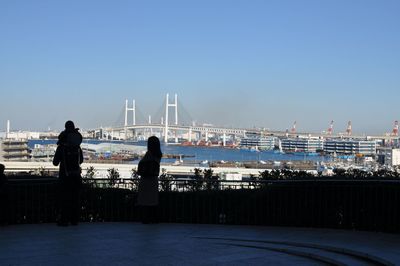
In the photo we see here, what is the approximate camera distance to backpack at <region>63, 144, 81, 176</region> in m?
8.99

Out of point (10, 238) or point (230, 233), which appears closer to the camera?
point (10, 238)

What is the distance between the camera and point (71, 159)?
9031 mm

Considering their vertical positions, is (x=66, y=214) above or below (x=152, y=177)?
below

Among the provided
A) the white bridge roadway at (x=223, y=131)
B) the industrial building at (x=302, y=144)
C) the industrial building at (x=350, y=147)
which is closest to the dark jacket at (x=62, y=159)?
the white bridge roadway at (x=223, y=131)

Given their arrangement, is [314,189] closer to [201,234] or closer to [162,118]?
[201,234]

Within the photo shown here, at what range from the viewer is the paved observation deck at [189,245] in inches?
257

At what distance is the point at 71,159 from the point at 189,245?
2.64 metres

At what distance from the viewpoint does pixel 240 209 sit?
9820mm

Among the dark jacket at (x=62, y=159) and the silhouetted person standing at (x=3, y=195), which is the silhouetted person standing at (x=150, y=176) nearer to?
the dark jacket at (x=62, y=159)

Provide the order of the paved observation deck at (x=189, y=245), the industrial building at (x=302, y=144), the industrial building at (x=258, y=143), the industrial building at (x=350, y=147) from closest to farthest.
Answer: the paved observation deck at (x=189, y=245) → the industrial building at (x=350, y=147) → the industrial building at (x=302, y=144) → the industrial building at (x=258, y=143)

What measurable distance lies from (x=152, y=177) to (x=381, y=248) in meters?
3.87

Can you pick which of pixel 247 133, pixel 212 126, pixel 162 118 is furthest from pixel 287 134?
pixel 162 118

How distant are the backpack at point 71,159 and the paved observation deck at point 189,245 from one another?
91 centimetres

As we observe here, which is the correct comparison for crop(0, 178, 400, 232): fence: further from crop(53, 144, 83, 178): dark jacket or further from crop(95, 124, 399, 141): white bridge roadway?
crop(95, 124, 399, 141): white bridge roadway
